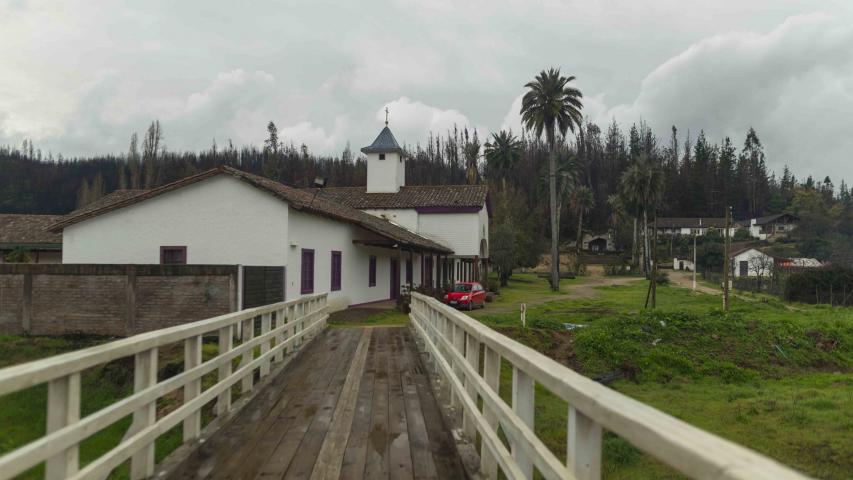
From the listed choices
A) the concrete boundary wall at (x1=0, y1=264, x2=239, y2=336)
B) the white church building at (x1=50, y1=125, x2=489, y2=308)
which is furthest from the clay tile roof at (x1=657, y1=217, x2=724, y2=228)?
the concrete boundary wall at (x1=0, y1=264, x2=239, y2=336)

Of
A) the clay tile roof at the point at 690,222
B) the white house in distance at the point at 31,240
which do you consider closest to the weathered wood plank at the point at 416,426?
the white house in distance at the point at 31,240

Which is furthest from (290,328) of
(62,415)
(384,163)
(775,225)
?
(775,225)

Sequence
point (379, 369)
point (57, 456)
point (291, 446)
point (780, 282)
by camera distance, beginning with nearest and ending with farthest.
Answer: point (57, 456), point (291, 446), point (379, 369), point (780, 282)

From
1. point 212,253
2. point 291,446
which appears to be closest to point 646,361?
point 291,446

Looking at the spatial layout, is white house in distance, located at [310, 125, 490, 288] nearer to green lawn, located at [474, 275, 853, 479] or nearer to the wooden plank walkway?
green lawn, located at [474, 275, 853, 479]

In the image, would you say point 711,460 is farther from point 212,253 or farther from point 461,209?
point 461,209

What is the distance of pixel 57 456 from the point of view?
2830 mm

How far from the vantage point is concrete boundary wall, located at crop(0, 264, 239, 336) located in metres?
13.5

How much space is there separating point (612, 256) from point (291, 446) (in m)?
86.0

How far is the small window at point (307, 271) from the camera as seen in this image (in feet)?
63.4

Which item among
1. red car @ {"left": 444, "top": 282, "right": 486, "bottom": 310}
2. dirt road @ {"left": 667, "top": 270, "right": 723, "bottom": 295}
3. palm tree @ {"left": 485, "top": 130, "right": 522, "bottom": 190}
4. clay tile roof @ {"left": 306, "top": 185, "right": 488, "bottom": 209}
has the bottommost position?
dirt road @ {"left": 667, "top": 270, "right": 723, "bottom": 295}

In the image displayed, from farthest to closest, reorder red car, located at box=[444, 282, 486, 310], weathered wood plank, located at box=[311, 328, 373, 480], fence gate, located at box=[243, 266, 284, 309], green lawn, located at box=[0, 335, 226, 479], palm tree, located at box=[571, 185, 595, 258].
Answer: palm tree, located at box=[571, 185, 595, 258], red car, located at box=[444, 282, 486, 310], fence gate, located at box=[243, 266, 284, 309], green lawn, located at box=[0, 335, 226, 479], weathered wood plank, located at box=[311, 328, 373, 480]

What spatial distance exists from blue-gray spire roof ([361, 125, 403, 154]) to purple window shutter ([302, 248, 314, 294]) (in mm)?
18636

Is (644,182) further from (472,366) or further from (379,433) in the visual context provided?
(379,433)
